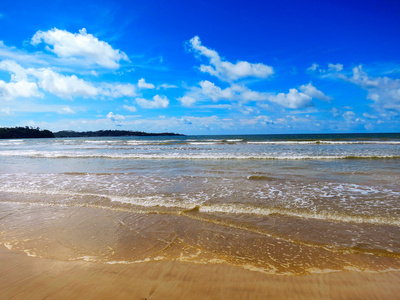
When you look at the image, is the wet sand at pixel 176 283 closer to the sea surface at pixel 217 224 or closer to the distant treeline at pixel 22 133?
the sea surface at pixel 217 224

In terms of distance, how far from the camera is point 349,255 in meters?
3.49

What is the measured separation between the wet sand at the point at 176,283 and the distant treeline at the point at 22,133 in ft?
523

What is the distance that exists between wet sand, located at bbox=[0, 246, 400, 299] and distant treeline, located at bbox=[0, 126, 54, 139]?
6278 inches

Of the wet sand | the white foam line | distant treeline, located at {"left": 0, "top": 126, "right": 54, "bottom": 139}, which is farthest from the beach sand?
distant treeline, located at {"left": 0, "top": 126, "right": 54, "bottom": 139}

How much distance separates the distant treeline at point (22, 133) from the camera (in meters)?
125

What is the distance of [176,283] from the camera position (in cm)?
290

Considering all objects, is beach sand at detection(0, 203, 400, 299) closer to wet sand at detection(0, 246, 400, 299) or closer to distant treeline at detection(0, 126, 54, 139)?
wet sand at detection(0, 246, 400, 299)

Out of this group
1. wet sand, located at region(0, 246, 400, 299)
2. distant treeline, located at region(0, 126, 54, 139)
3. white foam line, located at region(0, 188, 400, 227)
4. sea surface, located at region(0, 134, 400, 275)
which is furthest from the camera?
distant treeline, located at region(0, 126, 54, 139)

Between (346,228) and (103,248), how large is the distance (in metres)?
4.78

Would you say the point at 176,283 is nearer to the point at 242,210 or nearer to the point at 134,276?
the point at 134,276

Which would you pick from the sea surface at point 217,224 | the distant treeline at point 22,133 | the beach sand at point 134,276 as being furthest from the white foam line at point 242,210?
the distant treeline at point 22,133

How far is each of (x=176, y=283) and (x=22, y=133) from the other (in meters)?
165

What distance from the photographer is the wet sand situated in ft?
8.77

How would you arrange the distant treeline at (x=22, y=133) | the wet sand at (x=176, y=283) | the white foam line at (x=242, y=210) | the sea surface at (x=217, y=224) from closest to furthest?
the wet sand at (x=176, y=283)
the sea surface at (x=217, y=224)
the white foam line at (x=242, y=210)
the distant treeline at (x=22, y=133)
